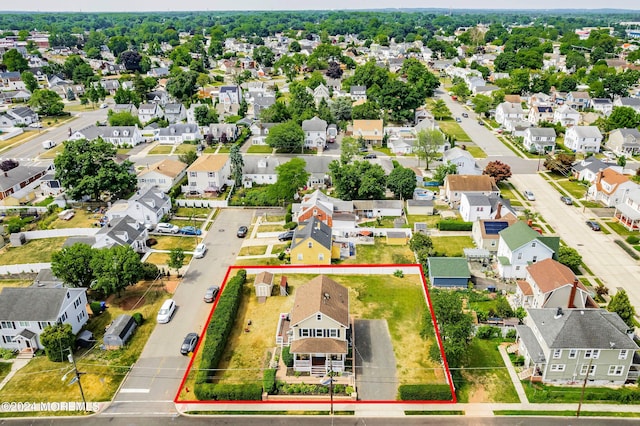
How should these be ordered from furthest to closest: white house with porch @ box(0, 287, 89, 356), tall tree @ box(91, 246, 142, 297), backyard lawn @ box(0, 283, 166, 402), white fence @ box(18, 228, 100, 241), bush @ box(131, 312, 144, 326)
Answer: white fence @ box(18, 228, 100, 241), tall tree @ box(91, 246, 142, 297), bush @ box(131, 312, 144, 326), white house with porch @ box(0, 287, 89, 356), backyard lawn @ box(0, 283, 166, 402)

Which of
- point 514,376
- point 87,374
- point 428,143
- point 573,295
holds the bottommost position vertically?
point 87,374

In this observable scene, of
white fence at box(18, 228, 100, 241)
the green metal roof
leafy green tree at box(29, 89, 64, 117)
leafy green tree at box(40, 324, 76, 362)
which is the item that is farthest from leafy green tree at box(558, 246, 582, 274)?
leafy green tree at box(29, 89, 64, 117)

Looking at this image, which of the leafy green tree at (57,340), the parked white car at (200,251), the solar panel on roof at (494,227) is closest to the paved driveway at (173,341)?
the parked white car at (200,251)

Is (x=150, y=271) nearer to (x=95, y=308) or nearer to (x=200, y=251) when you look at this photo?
(x=95, y=308)

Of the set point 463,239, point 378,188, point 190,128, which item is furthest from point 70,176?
point 463,239

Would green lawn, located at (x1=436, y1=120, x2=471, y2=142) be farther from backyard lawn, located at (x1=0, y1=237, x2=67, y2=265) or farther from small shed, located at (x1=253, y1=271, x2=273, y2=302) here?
backyard lawn, located at (x1=0, y1=237, x2=67, y2=265)

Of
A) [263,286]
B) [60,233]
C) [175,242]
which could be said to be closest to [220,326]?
[263,286]

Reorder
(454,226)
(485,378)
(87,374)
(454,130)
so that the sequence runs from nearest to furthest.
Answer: (485,378) → (87,374) → (454,226) → (454,130)
